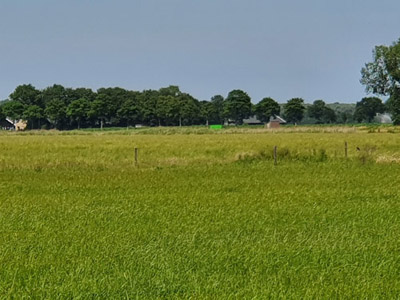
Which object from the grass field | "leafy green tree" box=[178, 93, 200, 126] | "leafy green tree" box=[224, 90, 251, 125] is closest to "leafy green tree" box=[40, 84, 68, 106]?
"leafy green tree" box=[178, 93, 200, 126]

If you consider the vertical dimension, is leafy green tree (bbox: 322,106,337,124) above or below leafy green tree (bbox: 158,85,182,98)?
below

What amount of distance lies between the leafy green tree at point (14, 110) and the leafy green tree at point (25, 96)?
1085 cm

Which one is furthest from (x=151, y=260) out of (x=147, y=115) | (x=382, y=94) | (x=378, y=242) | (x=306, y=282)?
(x=147, y=115)

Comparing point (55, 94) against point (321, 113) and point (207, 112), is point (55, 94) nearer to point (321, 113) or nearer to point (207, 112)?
point (207, 112)

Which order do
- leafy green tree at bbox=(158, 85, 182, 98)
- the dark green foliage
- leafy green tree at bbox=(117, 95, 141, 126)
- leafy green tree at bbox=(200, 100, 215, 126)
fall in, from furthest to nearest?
leafy green tree at bbox=(158, 85, 182, 98), the dark green foliage, leafy green tree at bbox=(200, 100, 215, 126), leafy green tree at bbox=(117, 95, 141, 126)

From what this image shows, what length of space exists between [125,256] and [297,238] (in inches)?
126

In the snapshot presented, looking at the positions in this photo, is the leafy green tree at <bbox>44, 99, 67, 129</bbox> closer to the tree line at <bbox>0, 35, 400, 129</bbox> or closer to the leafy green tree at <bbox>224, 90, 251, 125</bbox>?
the tree line at <bbox>0, 35, 400, 129</bbox>

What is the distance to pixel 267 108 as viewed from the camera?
516 ft

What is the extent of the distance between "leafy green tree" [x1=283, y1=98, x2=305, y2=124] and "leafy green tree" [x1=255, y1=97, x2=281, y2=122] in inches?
129

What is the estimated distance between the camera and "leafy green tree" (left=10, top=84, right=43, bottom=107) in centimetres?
15788

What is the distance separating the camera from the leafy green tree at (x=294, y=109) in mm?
157000

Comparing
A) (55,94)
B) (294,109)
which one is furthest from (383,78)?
(55,94)

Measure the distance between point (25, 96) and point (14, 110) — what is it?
13.6 meters

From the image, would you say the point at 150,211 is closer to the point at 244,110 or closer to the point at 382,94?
the point at 382,94
